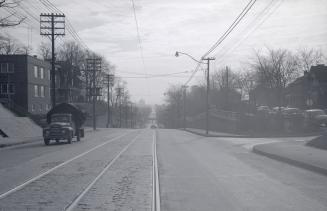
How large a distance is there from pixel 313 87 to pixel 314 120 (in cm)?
2998

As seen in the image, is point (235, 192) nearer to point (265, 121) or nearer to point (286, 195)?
point (286, 195)

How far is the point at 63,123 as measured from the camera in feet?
111

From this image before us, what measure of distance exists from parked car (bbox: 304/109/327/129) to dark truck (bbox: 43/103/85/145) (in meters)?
22.9

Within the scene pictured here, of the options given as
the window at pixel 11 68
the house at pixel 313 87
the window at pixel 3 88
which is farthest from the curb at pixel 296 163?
the window at pixel 3 88

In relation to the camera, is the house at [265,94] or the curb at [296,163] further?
the house at [265,94]

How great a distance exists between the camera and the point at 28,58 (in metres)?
66.4

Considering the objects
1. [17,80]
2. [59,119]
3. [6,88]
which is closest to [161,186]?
→ [59,119]

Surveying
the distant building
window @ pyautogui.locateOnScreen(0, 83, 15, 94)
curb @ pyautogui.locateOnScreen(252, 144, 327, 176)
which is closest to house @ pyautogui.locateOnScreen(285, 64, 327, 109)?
the distant building

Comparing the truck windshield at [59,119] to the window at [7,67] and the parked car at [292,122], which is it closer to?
the parked car at [292,122]

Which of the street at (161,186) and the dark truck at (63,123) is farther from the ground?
the dark truck at (63,123)

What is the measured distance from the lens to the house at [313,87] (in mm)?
73062

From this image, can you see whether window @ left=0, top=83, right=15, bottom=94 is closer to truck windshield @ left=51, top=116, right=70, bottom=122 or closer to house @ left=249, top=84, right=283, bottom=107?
truck windshield @ left=51, top=116, right=70, bottom=122

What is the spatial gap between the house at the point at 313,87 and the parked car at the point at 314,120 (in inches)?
941

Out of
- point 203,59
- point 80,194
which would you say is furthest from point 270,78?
point 80,194
